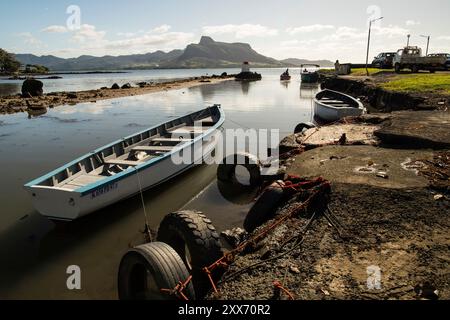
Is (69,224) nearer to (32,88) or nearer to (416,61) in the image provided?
(416,61)

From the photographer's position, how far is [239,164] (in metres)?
11.5

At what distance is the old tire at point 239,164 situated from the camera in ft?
37.0

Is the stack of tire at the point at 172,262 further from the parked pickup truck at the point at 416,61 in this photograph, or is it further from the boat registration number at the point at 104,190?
the parked pickup truck at the point at 416,61

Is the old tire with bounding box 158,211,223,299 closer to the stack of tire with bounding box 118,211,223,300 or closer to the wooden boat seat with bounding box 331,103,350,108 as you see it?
the stack of tire with bounding box 118,211,223,300

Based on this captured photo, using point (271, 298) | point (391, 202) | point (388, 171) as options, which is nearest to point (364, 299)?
point (271, 298)

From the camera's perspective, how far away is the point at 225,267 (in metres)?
5.55

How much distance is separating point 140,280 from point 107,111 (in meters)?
27.1

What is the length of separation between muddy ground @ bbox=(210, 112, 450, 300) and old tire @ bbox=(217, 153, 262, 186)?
338 centimetres

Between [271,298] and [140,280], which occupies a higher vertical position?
[271,298]

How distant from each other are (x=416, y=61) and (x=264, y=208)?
38447 mm

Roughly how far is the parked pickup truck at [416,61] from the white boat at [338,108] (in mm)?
Result: 16205

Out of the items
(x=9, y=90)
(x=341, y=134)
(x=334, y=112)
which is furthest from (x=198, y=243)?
(x=9, y=90)

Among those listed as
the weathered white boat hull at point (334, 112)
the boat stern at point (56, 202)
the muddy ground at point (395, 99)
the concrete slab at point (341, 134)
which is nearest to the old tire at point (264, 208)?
the boat stern at point (56, 202)
